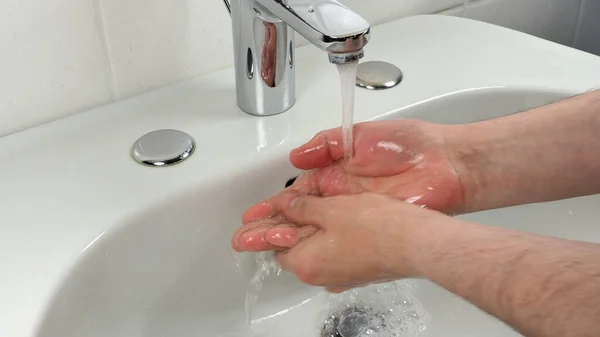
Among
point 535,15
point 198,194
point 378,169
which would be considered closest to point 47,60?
point 198,194

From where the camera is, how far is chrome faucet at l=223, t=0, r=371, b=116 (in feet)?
1.18

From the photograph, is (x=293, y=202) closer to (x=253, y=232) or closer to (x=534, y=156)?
(x=253, y=232)

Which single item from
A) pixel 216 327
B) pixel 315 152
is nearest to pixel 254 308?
pixel 216 327

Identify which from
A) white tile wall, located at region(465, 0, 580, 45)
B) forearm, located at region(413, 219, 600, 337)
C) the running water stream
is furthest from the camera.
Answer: white tile wall, located at region(465, 0, 580, 45)

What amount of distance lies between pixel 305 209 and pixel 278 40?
13 centimetres

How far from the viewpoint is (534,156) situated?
0.45 m

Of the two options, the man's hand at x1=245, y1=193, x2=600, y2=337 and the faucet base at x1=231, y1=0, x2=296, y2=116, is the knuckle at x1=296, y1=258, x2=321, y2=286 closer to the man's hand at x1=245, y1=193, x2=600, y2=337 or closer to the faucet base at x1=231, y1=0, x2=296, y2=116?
the man's hand at x1=245, y1=193, x2=600, y2=337

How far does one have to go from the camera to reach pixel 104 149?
466 mm

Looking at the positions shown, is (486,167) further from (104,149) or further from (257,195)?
(104,149)

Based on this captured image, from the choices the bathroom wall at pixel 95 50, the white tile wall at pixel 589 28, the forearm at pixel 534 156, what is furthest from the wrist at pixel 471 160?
the white tile wall at pixel 589 28

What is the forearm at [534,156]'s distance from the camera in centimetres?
43

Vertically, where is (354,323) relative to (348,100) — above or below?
below

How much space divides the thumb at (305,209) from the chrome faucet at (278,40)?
0.29 feet

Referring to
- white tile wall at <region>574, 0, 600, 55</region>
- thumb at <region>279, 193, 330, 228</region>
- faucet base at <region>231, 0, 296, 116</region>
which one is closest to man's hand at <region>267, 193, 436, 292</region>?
thumb at <region>279, 193, 330, 228</region>
